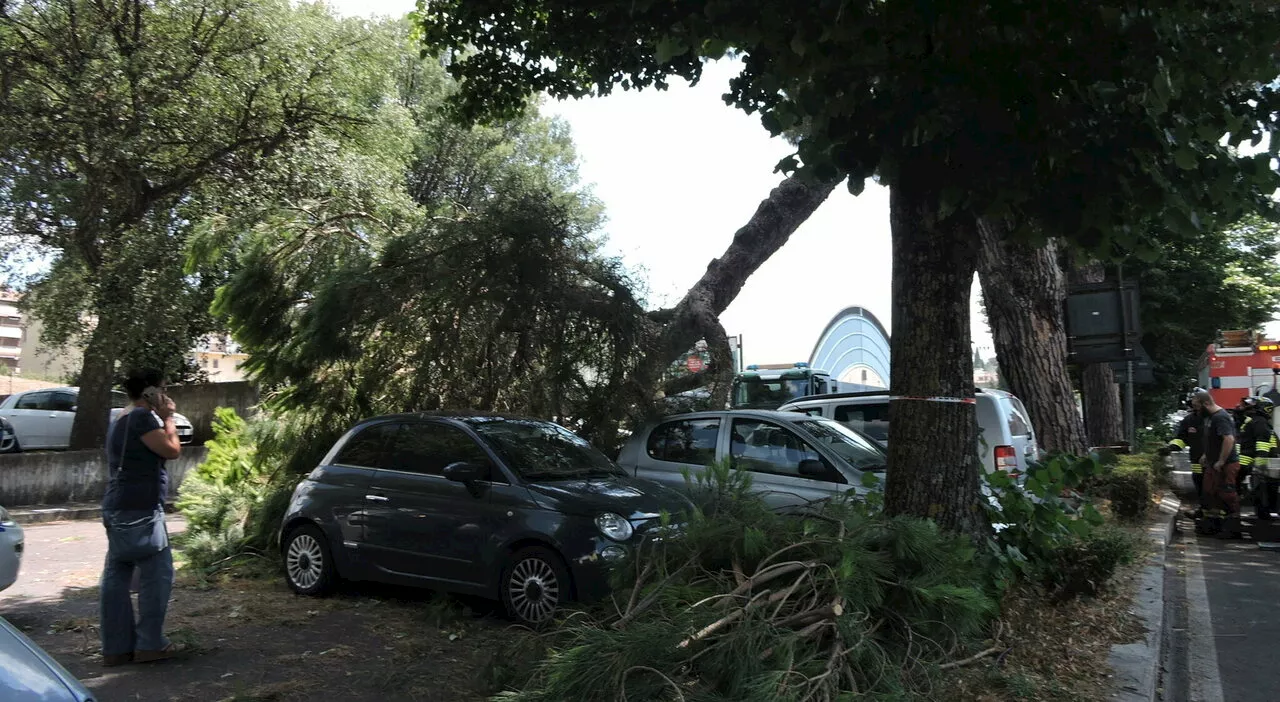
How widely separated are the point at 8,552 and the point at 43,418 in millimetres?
18637

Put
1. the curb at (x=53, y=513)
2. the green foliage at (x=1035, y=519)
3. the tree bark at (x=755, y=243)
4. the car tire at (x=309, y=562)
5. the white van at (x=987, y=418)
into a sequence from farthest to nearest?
the curb at (x=53, y=513) → the tree bark at (x=755, y=243) → the white van at (x=987, y=418) → the car tire at (x=309, y=562) → the green foliage at (x=1035, y=519)

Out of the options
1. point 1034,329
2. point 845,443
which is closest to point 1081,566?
point 845,443

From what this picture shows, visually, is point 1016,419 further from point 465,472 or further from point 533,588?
point 465,472

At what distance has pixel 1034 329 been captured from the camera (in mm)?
14047

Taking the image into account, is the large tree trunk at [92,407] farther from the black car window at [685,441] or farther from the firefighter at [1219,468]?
the firefighter at [1219,468]

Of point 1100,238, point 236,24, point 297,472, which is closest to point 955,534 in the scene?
point 1100,238

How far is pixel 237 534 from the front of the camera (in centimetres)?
948

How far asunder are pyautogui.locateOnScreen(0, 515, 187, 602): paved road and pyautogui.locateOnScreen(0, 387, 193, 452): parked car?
29.8 ft

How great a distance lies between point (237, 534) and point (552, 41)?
5.65 m

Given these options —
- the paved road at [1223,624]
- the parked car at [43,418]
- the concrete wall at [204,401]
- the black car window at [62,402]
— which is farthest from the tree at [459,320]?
the black car window at [62,402]

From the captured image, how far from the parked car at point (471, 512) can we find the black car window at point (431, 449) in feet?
0.03

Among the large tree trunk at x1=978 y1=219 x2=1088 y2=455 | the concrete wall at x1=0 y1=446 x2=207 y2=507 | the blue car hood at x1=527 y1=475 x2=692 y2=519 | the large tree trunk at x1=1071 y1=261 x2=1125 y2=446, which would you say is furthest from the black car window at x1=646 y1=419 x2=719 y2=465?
the large tree trunk at x1=1071 y1=261 x2=1125 y2=446

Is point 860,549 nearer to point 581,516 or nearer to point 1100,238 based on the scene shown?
point 1100,238

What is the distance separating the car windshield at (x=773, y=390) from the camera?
18.4 meters
